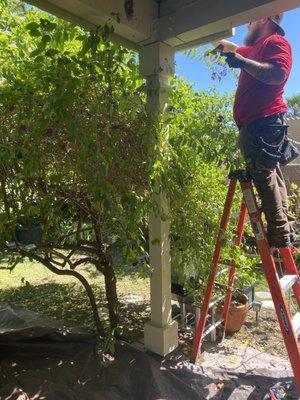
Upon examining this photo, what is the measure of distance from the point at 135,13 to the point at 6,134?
115 cm

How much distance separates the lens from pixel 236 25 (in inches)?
85.1

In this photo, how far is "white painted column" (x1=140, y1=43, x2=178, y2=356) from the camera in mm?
2406

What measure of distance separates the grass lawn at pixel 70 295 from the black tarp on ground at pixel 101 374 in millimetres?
522

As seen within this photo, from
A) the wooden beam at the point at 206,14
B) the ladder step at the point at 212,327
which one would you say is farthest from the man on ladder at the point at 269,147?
the ladder step at the point at 212,327

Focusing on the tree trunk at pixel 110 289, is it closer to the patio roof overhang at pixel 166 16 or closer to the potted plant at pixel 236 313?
the potted plant at pixel 236 313

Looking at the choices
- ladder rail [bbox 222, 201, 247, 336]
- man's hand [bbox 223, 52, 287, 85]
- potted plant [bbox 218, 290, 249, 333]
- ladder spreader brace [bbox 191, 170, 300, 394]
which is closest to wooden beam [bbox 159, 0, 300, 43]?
man's hand [bbox 223, 52, 287, 85]

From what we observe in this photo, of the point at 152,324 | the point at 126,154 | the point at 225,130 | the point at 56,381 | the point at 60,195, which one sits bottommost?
the point at 56,381

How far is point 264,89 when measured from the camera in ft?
7.25

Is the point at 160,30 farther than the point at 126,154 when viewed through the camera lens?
Yes

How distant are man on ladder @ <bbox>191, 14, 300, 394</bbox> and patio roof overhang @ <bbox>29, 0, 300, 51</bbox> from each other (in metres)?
0.22

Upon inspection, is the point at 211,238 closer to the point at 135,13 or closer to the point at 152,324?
the point at 152,324

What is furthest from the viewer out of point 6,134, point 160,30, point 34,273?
point 34,273

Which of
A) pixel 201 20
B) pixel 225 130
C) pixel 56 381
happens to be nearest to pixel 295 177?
pixel 225 130

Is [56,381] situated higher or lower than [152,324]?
lower
